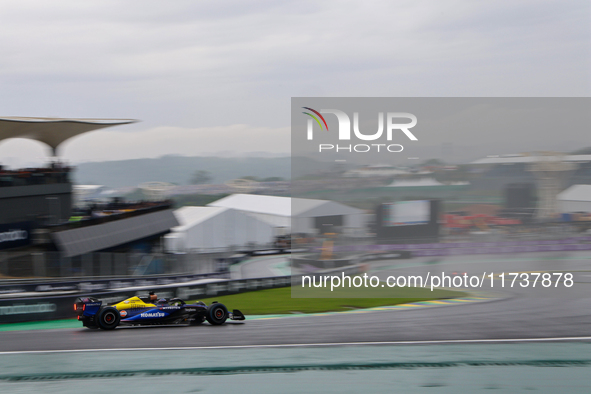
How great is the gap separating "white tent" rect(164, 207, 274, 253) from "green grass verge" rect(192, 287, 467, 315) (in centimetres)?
1708

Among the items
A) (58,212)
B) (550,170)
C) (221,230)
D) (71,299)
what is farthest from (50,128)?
(550,170)

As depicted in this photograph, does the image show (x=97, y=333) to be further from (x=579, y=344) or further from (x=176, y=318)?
(x=579, y=344)

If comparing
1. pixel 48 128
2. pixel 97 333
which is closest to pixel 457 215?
pixel 97 333

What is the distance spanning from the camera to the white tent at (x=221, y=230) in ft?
105

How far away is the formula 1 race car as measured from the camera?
32.4ft

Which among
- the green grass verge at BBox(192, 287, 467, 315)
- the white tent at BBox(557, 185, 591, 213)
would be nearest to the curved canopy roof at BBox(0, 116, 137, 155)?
the green grass verge at BBox(192, 287, 467, 315)

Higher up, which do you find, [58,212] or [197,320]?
[58,212]

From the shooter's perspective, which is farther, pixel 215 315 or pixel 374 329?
pixel 215 315

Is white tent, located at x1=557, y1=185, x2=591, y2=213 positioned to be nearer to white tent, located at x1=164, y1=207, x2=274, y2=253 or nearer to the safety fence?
the safety fence

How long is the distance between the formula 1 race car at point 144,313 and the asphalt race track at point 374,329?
17cm

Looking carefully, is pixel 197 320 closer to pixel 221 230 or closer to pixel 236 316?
pixel 236 316

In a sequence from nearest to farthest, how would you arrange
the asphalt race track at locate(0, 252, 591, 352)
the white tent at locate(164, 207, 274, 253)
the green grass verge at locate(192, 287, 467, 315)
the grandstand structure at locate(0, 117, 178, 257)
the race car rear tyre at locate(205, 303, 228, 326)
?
the asphalt race track at locate(0, 252, 591, 352) < the race car rear tyre at locate(205, 303, 228, 326) < the green grass verge at locate(192, 287, 467, 315) < the grandstand structure at locate(0, 117, 178, 257) < the white tent at locate(164, 207, 274, 253)

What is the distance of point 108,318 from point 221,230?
23075 millimetres

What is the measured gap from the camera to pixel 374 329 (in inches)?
386
